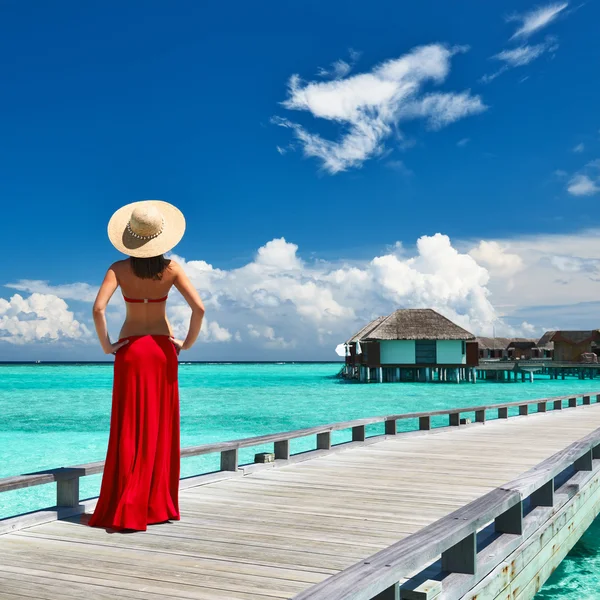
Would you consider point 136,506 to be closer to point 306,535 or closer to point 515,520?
point 306,535

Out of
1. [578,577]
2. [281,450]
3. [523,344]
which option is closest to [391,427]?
[281,450]

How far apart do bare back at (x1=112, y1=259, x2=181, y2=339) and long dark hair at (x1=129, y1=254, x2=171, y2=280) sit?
0.8 inches

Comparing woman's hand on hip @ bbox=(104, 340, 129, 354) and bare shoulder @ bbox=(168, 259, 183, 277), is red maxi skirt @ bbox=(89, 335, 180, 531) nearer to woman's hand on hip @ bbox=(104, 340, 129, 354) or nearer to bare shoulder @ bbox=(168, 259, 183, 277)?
woman's hand on hip @ bbox=(104, 340, 129, 354)

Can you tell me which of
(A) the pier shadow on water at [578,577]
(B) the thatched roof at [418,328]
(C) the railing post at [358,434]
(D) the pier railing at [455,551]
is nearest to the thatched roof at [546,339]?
(B) the thatched roof at [418,328]

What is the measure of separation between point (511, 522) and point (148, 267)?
330cm

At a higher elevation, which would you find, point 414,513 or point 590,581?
point 414,513

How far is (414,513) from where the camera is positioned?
212 inches

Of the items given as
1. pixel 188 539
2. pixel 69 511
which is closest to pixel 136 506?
pixel 188 539

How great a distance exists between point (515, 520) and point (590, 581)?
3252 mm

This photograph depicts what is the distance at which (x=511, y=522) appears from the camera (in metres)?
5.14

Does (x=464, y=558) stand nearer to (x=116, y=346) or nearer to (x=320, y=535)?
(x=320, y=535)

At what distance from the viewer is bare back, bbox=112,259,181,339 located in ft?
15.2

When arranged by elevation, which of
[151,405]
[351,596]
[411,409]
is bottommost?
[411,409]

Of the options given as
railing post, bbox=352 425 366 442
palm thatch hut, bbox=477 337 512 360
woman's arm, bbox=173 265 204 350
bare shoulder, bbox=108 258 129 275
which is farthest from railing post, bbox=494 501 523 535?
palm thatch hut, bbox=477 337 512 360
